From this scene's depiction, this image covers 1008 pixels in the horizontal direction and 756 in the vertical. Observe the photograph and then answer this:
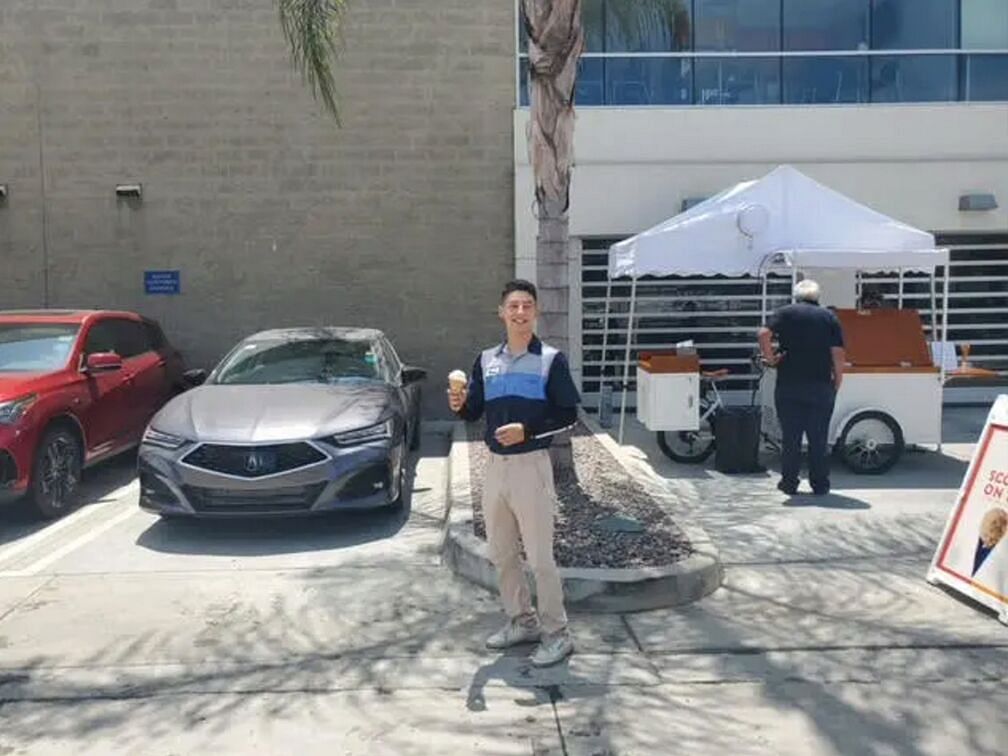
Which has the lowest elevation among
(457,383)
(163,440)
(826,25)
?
(163,440)

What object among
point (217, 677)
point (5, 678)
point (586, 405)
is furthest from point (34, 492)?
point (586, 405)

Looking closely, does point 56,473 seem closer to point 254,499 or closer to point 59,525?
point 59,525

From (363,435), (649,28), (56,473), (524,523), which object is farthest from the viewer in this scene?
(649,28)

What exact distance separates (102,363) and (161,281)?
4569 millimetres

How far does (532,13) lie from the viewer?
8.01 meters

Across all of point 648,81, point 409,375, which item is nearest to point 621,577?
point 409,375

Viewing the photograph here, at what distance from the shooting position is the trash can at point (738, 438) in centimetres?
953

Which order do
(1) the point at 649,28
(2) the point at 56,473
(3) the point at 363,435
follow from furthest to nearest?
(1) the point at 649,28
(2) the point at 56,473
(3) the point at 363,435

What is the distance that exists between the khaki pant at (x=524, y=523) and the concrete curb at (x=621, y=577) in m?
0.74

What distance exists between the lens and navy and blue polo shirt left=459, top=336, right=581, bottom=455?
492 cm

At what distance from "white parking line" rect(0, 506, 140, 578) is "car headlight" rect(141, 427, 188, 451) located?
86 cm

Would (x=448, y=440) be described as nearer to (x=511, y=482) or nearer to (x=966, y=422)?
(x=966, y=422)

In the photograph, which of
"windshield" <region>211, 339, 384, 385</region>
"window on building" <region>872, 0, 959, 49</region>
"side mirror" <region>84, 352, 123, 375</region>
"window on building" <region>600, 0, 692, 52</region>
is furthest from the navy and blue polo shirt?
"window on building" <region>872, 0, 959, 49</region>

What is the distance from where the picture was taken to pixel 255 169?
43.0 feet
